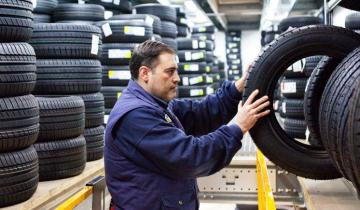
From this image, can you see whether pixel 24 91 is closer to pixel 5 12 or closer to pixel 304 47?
pixel 5 12

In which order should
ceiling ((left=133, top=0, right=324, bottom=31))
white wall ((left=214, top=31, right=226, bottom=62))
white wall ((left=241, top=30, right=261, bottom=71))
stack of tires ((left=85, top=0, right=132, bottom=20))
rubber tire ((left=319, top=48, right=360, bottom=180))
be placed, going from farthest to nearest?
white wall ((left=241, top=30, right=261, bottom=71)) < white wall ((left=214, top=31, right=226, bottom=62)) < ceiling ((left=133, top=0, right=324, bottom=31)) < stack of tires ((left=85, top=0, right=132, bottom=20)) < rubber tire ((left=319, top=48, right=360, bottom=180))

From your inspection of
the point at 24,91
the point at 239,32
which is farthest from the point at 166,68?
the point at 239,32

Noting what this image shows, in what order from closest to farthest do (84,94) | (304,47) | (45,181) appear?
1. (304,47)
2. (45,181)
3. (84,94)

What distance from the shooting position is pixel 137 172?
9.20ft

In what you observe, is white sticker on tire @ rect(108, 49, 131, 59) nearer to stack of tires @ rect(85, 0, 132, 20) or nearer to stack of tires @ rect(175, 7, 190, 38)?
stack of tires @ rect(85, 0, 132, 20)

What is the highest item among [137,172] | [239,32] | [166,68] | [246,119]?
[239,32]

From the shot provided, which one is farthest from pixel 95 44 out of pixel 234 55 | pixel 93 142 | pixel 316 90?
pixel 234 55

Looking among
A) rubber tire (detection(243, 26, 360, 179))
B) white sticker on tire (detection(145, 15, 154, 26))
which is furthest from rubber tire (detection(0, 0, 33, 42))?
white sticker on tire (detection(145, 15, 154, 26))

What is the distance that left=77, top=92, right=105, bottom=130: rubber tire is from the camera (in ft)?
15.9

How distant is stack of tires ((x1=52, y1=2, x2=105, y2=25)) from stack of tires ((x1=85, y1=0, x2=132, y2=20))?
1040 mm

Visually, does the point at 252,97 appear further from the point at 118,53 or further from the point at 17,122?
the point at 118,53

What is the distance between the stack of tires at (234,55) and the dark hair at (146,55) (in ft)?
60.3

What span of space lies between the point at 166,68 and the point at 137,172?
654 millimetres

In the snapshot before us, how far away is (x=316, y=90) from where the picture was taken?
2748 millimetres
